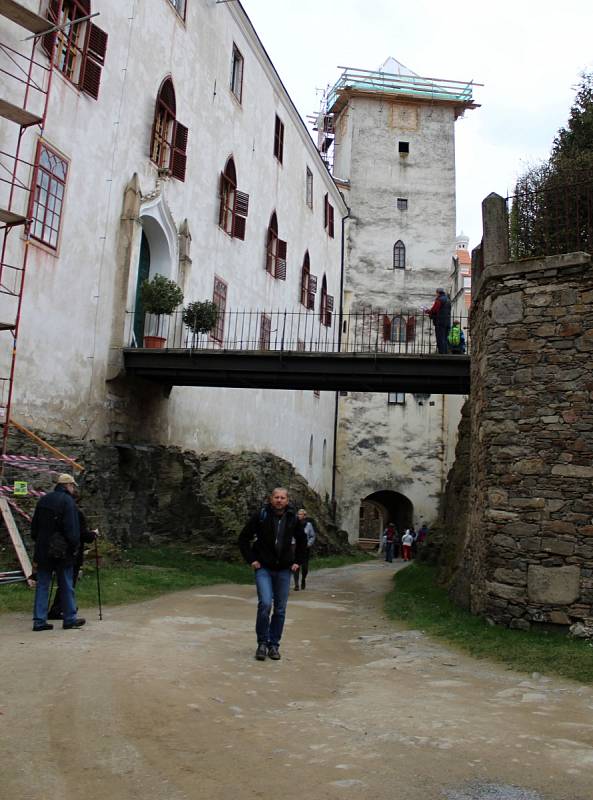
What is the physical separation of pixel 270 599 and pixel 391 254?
3038 centimetres

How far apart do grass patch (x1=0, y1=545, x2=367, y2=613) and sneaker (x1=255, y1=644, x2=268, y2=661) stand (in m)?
3.44

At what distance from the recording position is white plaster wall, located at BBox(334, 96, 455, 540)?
113ft

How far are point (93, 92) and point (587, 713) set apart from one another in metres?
14.1

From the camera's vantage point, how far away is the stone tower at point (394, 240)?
34406mm

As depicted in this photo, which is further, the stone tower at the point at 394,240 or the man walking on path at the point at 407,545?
the stone tower at the point at 394,240

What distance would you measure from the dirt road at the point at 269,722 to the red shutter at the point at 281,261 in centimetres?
1866

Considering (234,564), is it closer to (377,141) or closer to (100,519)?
(100,519)

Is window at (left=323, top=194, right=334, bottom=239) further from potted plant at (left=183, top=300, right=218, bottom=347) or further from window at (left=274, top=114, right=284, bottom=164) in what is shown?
potted plant at (left=183, top=300, right=218, bottom=347)

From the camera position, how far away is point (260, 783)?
4012 millimetres

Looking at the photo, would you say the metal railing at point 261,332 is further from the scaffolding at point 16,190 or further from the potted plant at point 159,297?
the scaffolding at point 16,190

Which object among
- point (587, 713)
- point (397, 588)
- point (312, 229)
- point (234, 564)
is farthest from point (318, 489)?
point (587, 713)

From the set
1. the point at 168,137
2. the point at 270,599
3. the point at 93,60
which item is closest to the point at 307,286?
the point at 168,137

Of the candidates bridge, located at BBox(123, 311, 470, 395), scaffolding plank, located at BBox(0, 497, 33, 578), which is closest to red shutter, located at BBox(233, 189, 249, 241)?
bridge, located at BBox(123, 311, 470, 395)

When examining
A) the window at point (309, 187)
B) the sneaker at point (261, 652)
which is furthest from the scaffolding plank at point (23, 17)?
the window at point (309, 187)
